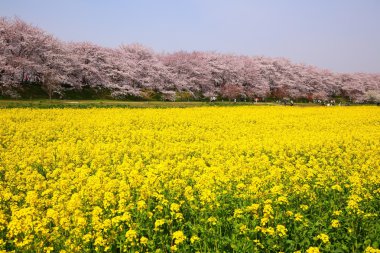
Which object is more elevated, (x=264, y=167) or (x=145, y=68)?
(x=145, y=68)

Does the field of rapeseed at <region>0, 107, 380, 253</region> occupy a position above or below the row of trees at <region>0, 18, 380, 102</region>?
below

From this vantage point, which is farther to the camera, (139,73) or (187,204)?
(139,73)

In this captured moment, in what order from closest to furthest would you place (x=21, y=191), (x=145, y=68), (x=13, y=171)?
(x=21, y=191)
(x=13, y=171)
(x=145, y=68)

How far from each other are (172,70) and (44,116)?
47137mm

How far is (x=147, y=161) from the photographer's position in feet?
40.5

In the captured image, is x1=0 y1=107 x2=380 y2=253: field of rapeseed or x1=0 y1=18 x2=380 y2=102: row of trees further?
x1=0 y1=18 x2=380 y2=102: row of trees

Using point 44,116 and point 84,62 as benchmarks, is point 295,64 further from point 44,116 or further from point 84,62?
point 44,116

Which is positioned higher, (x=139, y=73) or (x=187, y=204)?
(x=139, y=73)

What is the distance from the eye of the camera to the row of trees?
49188 millimetres

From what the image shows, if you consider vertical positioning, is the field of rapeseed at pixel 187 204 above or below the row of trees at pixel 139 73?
below

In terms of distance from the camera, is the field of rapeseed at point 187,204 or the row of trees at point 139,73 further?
the row of trees at point 139,73

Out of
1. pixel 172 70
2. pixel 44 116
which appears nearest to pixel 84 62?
pixel 172 70

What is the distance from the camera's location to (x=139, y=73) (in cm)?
6372

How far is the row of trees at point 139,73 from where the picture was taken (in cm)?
4919
